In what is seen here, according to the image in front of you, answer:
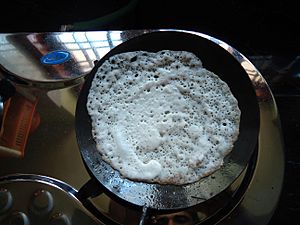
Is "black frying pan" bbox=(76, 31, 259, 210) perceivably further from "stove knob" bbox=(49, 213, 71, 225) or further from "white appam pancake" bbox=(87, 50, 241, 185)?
"stove knob" bbox=(49, 213, 71, 225)

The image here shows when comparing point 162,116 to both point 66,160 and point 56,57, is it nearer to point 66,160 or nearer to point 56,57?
point 66,160

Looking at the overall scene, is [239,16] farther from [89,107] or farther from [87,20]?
[89,107]

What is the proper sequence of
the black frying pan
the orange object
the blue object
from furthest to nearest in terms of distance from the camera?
1. the blue object
2. the orange object
3. the black frying pan

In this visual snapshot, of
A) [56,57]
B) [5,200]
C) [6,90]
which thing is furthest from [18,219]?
[56,57]

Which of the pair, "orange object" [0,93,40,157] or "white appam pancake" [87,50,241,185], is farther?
"orange object" [0,93,40,157]

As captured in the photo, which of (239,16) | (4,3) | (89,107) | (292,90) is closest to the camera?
(89,107)

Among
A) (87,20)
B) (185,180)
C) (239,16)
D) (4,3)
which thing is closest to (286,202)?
(185,180)

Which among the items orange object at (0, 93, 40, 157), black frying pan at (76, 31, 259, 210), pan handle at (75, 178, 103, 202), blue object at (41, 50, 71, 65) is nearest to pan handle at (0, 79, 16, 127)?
orange object at (0, 93, 40, 157)

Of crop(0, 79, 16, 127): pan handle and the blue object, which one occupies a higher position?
the blue object
